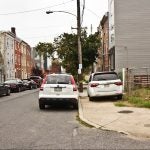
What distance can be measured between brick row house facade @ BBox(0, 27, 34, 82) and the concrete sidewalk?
5147 cm

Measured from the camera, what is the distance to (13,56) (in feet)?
267

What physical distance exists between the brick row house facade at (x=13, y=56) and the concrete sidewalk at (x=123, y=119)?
51472 millimetres

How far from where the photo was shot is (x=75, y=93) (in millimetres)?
19031

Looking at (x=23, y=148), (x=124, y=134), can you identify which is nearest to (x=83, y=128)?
(x=124, y=134)

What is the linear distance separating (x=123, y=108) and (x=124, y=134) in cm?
631

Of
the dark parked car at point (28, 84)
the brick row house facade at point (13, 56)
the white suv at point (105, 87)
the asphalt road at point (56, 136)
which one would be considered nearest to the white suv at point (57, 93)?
the asphalt road at point (56, 136)

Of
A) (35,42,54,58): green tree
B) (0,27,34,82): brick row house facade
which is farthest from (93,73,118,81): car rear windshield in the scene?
(0,27,34,82): brick row house facade

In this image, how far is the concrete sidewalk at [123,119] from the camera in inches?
473

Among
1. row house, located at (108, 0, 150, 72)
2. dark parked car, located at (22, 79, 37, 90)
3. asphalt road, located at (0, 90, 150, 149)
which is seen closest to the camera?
asphalt road, located at (0, 90, 150, 149)

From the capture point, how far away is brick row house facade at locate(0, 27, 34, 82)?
72562mm

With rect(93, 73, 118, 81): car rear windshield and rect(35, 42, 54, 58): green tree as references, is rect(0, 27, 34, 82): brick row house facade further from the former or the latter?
rect(93, 73, 118, 81): car rear windshield

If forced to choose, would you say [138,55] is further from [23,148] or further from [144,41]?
[23,148]

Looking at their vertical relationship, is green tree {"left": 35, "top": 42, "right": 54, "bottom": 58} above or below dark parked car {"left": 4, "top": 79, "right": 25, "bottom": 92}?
above

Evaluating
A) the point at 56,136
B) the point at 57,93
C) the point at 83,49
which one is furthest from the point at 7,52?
the point at 56,136
